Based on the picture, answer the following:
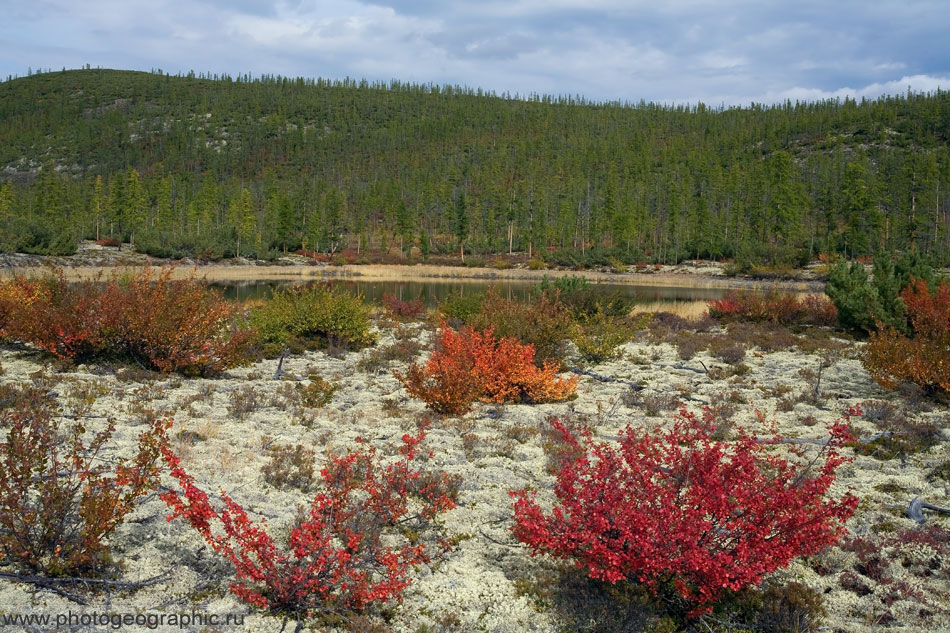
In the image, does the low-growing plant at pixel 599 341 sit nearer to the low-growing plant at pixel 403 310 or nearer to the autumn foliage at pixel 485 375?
the autumn foliage at pixel 485 375

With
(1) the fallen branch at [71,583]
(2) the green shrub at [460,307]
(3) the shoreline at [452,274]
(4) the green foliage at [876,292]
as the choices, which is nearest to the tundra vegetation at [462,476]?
(1) the fallen branch at [71,583]

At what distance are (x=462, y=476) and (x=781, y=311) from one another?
17.7 m

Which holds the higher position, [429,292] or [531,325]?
[531,325]

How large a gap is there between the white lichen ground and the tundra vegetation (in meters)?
0.03

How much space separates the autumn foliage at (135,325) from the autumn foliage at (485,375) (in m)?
3.77

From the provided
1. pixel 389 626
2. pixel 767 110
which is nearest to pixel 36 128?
pixel 767 110

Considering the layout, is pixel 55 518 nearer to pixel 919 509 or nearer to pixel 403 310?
pixel 919 509

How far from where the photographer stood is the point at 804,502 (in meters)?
4.19

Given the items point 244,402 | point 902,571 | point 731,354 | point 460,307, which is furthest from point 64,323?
point 731,354

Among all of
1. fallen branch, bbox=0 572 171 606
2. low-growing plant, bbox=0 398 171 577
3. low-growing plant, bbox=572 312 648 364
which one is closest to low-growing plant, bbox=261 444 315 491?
low-growing plant, bbox=0 398 171 577

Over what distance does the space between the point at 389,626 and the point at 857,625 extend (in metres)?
3.12

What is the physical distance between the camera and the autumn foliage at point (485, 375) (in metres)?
9.30

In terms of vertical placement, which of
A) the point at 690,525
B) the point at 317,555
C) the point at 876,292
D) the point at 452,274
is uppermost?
the point at 876,292

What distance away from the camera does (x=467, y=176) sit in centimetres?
13500
